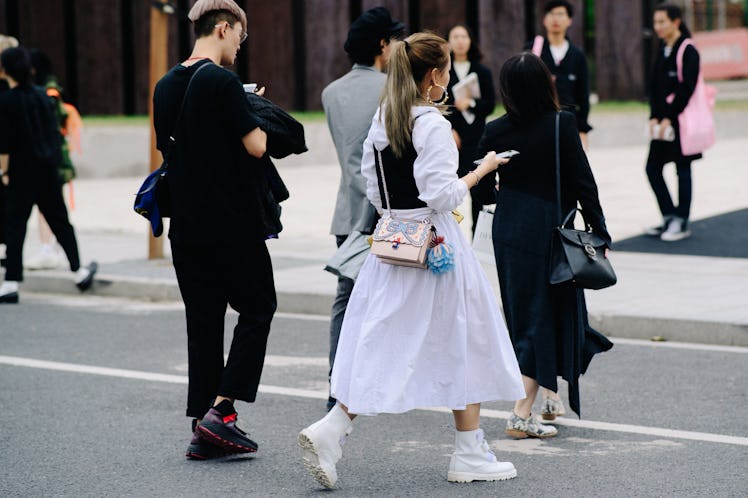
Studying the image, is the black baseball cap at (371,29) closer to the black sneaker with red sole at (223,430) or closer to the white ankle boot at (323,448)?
the black sneaker with red sole at (223,430)

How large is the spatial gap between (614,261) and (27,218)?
4872 mm

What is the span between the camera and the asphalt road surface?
17.1 ft

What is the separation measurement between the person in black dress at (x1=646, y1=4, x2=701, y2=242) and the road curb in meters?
3.16

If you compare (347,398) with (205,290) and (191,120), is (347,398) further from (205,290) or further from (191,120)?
(191,120)

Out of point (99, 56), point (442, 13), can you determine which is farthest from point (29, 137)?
point (442, 13)

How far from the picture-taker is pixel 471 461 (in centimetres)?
518

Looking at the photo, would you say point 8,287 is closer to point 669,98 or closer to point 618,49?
point 669,98

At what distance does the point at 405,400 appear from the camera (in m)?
5.02

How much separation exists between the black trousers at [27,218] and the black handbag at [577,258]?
593 centimetres

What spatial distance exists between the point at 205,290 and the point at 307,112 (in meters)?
17.5

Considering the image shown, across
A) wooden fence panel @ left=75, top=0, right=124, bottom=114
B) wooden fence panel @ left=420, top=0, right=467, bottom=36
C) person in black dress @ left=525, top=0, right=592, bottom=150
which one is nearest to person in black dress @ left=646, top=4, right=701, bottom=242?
person in black dress @ left=525, top=0, right=592, bottom=150

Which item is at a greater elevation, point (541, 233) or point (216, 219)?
point (216, 219)

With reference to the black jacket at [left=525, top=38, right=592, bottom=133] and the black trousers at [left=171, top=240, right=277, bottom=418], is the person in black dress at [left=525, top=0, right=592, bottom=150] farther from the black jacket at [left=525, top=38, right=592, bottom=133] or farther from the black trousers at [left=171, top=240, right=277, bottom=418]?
the black trousers at [left=171, top=240, right=277, bottom=418]

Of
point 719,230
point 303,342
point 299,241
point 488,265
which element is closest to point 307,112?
point 299,241
